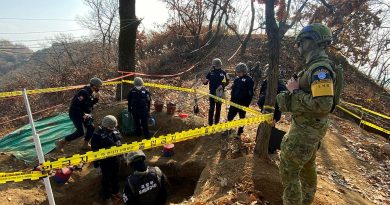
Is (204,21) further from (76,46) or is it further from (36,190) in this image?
(36,190)

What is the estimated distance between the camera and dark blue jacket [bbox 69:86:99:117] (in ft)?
27.1

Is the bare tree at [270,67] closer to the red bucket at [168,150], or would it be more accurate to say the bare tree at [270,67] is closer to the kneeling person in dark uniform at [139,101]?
the red bucket at [168,150]

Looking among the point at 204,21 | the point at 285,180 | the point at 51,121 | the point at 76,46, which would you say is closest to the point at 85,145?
the point at 51,121

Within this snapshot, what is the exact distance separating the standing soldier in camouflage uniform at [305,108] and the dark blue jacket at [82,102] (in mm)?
5738

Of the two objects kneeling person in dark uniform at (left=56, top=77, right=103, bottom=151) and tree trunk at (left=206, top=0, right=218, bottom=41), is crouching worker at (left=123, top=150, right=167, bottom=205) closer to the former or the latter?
kneeling person in dark uniform at (left=56, top=77, right=103, bottom=151)

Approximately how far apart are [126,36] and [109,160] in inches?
215

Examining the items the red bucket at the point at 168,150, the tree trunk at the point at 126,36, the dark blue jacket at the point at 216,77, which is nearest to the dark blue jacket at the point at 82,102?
the red bucket at the point at 168,150

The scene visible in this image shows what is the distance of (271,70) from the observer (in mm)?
6430

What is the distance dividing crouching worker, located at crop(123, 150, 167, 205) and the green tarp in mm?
5299

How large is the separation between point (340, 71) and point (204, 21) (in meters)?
19.2

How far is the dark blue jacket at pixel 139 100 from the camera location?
29.9ft

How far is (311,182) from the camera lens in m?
4.38

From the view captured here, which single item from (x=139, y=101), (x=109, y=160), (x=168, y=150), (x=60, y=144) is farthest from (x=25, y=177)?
(x=168, y=150)

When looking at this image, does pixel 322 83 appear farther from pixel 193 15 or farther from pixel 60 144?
pixel 193 15
